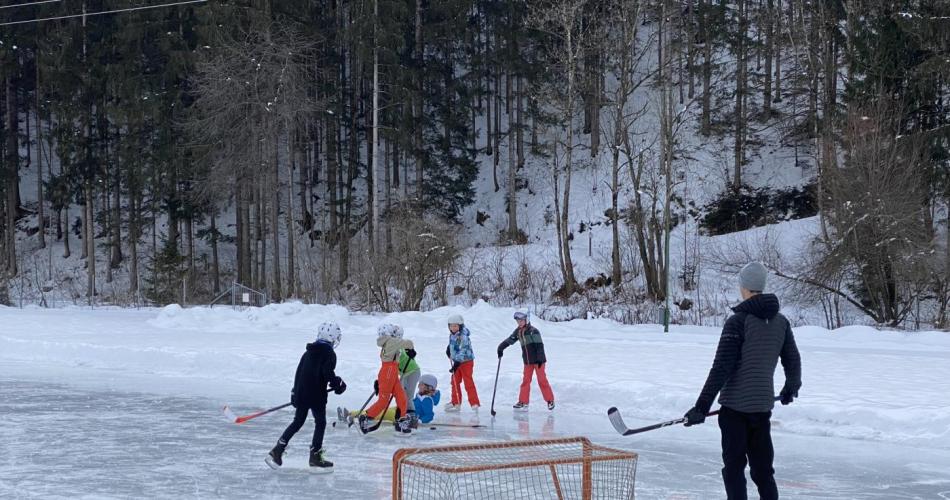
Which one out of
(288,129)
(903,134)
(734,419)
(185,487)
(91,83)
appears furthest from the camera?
(91,83)

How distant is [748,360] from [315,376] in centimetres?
423

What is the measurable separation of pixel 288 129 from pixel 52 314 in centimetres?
1015

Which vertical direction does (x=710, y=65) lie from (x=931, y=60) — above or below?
above

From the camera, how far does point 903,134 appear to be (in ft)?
86.0

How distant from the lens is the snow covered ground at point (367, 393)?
330 inches

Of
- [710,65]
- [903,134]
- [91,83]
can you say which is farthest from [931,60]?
[91,83]

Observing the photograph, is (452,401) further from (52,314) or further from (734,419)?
(52,314)

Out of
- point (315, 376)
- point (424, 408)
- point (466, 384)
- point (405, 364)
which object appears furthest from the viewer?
point (466, 384)

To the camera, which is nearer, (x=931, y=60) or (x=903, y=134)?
(x=931, y=60)

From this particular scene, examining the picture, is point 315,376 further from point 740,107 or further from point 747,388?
point 740,107

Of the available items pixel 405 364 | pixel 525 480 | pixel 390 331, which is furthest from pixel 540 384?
pixel 525 480

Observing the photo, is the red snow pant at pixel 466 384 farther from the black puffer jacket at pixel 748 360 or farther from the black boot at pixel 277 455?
the black puffer jacket at pixel 748 360

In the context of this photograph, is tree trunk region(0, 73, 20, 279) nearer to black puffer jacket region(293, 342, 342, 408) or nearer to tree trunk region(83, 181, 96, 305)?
tree trunk region(83, 181, 96, 305)

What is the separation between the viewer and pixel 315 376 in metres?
8.51
